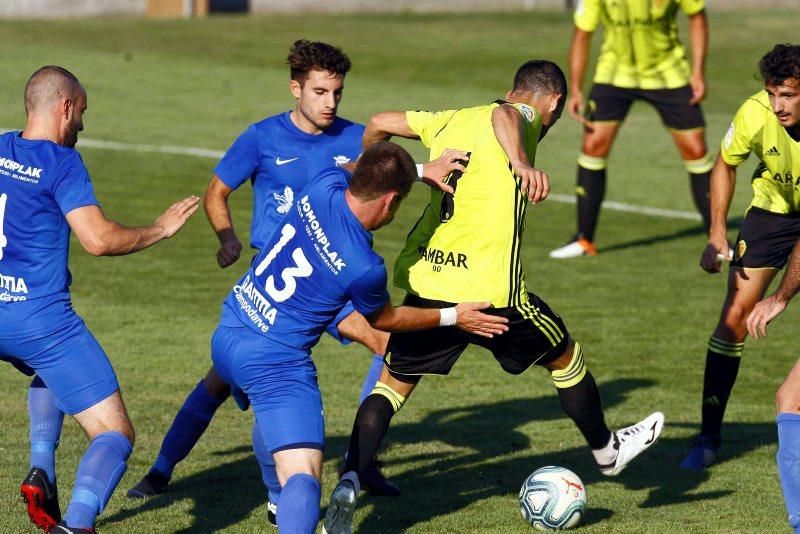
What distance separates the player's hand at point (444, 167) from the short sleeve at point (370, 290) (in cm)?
83

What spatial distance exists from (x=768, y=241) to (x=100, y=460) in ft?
14.3

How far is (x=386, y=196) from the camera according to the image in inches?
245

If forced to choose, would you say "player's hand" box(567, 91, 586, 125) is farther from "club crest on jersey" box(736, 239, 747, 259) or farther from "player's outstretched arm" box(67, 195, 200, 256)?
"player's outstretched arm" box(67, 195, 200, 256)

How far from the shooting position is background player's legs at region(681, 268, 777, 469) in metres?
8.54

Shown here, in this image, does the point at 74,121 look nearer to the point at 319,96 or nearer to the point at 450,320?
the point at 319,96

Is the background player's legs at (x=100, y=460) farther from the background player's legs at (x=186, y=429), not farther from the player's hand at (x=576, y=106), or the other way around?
the player's hand at (x=576, y=106)

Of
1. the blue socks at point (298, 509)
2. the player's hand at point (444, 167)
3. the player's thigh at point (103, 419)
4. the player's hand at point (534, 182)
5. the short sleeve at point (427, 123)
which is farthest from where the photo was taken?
the short sleeve at point (427, 123)

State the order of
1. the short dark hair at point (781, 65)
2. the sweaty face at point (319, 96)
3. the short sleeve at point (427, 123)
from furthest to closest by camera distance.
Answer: the sweaty face at point (319, 96) → the short sleeve at point (427, 123) → the short dark hair at point (781, 65)

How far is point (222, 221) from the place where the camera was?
8094mm

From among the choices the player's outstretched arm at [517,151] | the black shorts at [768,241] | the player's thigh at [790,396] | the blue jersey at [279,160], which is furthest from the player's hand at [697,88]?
the player's thigh at [790,396]

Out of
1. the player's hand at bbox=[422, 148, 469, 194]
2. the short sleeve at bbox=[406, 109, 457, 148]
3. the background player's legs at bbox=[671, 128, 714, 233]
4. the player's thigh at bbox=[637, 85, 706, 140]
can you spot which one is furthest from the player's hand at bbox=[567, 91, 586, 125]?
the player's hand at bbox=[422, 148, 469, 194]

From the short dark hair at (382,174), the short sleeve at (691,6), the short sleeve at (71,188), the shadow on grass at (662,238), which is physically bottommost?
the shadow on grass at (662,238)

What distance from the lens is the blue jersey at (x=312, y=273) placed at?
623cm

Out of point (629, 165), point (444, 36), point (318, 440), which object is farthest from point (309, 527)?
point (444, 36)
